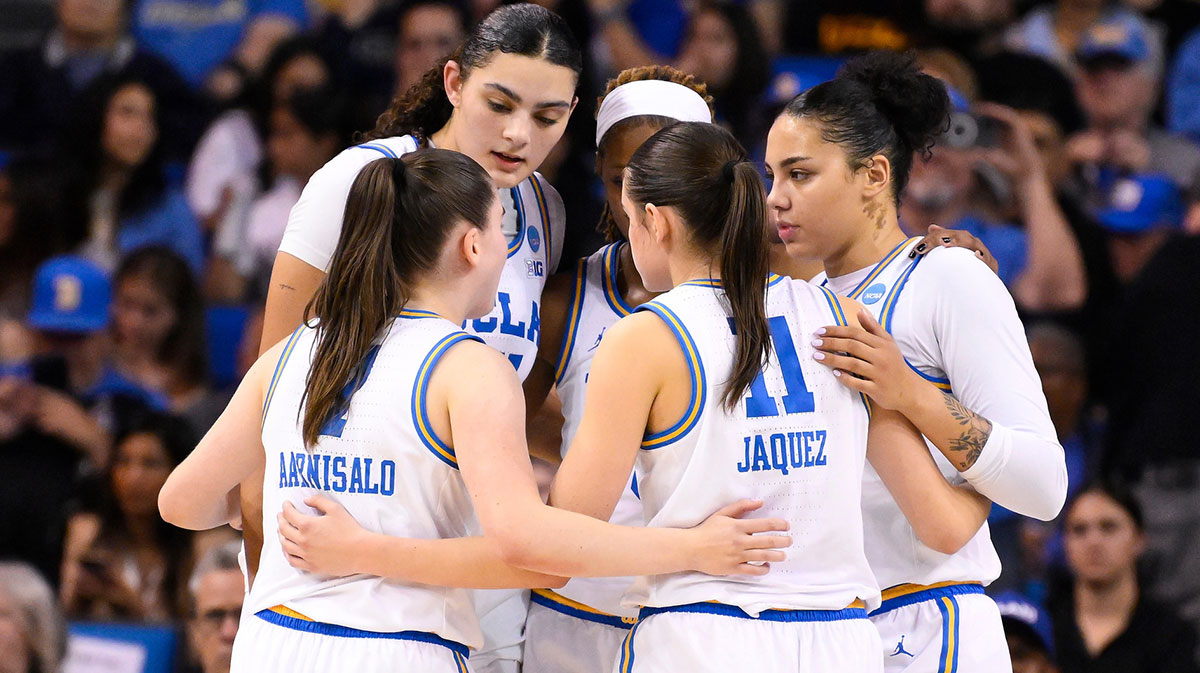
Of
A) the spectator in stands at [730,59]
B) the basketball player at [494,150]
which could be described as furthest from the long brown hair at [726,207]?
the spectator in stands at [730,59]

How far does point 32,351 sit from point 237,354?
102 centimetres

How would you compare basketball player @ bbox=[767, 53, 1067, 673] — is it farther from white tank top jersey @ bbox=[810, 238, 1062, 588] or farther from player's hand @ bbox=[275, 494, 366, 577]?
player's hand @ bbox=[275, 494, 366, 577]

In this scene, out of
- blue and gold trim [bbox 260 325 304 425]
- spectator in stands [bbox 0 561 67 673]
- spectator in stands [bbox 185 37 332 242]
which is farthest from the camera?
spectator in stands [bbox 185 37 332 242]

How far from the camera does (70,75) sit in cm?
823

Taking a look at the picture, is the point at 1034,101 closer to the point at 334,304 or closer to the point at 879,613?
the point at 879,613

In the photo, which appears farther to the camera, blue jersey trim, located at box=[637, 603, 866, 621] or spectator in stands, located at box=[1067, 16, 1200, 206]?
spectator in stands, located at box=[1067, 16, 1200, 206]

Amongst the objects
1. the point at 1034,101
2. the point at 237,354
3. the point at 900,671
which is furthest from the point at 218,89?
the point at 900,671

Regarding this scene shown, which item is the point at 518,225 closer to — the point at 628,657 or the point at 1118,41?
the point at 628,657

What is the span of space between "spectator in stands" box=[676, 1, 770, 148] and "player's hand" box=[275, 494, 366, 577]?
4.95 m

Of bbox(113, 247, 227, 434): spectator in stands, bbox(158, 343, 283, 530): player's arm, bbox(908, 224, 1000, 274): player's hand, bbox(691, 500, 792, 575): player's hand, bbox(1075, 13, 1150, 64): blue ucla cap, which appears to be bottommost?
bbox(691, 500, 792, 575): player's hand

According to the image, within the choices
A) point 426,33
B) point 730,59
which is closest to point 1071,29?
point 730,59

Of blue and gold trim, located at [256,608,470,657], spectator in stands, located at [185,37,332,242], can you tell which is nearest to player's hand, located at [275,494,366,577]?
blue and gold trim, located at [256,608,470,657]

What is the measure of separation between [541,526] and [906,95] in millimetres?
1492

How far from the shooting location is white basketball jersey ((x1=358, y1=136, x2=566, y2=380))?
3.77 m
